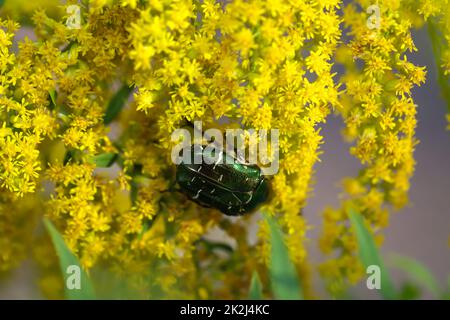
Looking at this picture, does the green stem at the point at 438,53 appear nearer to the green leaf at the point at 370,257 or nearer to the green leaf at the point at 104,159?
the green leaf at the point at 370,257

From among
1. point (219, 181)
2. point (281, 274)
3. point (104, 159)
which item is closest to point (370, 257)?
point (281, 274)

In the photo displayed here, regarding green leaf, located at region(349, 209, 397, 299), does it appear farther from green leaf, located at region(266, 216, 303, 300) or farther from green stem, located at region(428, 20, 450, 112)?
green stem, located at region(428, 20, 450, 112)

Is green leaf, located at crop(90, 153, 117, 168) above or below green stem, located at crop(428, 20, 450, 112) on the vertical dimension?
below

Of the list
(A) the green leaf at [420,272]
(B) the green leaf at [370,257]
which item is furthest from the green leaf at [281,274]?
(A) the green leaf at [420,272]

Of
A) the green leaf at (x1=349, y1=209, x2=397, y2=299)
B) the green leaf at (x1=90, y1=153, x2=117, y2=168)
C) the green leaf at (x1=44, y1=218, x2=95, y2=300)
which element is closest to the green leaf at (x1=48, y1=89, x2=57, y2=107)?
the green leaf at (x1=90, y1=153, x2=117, y2=168)

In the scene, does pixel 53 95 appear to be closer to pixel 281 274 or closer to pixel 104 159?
pixel 104 159

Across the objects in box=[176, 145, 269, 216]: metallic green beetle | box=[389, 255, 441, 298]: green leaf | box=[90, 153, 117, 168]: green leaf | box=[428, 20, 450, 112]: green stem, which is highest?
box=[428, 20, 450, 112]: green stem
